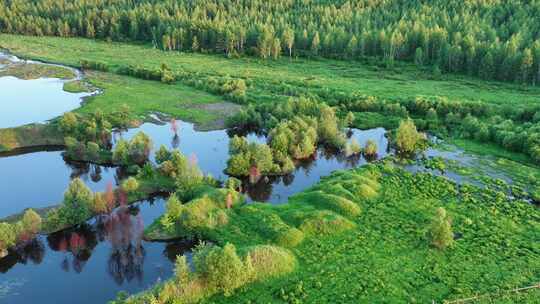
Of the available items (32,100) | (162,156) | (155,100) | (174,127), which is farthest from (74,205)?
(32,100)

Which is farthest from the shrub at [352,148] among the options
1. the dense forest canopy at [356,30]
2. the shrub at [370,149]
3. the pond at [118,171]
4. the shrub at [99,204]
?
the dense forest canopy at [356,30]

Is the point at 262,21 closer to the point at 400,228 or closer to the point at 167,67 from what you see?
the point at 167,67

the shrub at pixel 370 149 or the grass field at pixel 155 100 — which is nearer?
the shrub at pixel 370 149

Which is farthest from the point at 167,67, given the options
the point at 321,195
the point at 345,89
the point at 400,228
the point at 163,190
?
the point at 400,228

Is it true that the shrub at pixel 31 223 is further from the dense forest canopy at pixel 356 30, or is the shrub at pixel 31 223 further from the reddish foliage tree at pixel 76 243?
the dense forest canopy at pixel 356 30

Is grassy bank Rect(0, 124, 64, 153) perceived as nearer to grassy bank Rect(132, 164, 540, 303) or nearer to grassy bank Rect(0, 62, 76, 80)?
grassy bank Rect(132, 164, 540, 303)

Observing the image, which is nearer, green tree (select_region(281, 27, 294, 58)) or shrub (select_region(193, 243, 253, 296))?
shrub (select_region(193, 243, 253, 296))

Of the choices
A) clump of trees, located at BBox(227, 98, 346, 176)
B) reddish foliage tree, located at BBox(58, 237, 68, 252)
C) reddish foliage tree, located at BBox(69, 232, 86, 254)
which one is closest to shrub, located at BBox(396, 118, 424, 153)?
clump of trees, located at BBox(227, 98, 346, 176)
